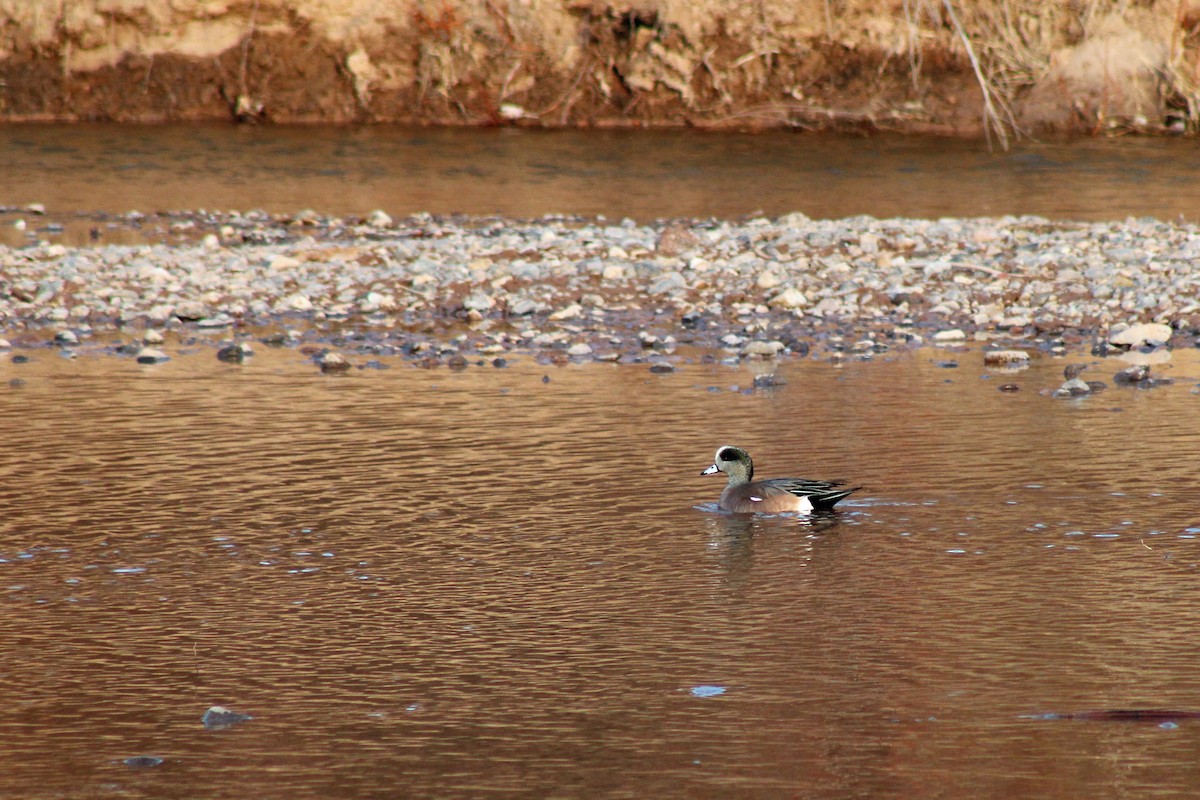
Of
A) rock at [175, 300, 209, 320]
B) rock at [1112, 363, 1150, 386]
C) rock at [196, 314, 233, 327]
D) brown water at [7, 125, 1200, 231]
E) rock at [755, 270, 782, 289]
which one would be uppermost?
brown water at [7, 125, 1200, 231]

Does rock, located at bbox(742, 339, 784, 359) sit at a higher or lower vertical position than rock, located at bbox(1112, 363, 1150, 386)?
lower

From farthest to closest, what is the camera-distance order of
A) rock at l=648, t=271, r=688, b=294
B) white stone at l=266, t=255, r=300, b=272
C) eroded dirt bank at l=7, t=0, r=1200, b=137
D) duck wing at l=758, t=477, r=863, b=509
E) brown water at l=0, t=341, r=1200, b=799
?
eroded dirt bank at l=7, t=0, r=1200, b=137 < white stone at l=266, t=255, r=300, b=272 < rock at l=648, t=271, r=688, b=294 < duck wing at l=758, t=477, r=863, b=509 < brown water at l=0, t=341, r=1200, b=799

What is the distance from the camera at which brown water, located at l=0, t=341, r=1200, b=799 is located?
192 inches

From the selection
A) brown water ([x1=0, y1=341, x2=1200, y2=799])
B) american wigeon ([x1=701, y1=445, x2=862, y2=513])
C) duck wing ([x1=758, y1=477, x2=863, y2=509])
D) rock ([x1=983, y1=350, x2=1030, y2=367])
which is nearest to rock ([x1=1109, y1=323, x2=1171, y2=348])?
rock ([x1=983, y1=350, x2=1030, y2=367])

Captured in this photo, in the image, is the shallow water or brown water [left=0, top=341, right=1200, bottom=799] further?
the shallow water

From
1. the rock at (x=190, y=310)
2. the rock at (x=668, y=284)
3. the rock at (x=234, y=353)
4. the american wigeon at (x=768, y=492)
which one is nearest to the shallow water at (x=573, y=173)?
the rock at (x=190, y=310)

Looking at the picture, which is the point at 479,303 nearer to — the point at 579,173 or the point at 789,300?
the point at 789,300

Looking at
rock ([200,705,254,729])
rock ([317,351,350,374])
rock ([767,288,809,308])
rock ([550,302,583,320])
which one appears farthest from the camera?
rock ([767,288,809,308])

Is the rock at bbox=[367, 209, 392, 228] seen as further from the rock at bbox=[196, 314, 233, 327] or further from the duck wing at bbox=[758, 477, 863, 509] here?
the duck wing at bbox=[758, 477, 863, 509]

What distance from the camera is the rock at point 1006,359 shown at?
1180cm

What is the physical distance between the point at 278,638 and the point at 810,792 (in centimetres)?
224

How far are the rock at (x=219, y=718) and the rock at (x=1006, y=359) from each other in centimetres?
768

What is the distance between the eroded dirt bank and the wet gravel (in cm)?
1368

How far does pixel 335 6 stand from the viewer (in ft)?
102
